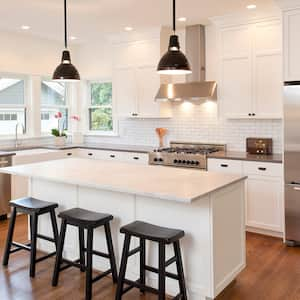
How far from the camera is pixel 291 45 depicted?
4059 millimetres

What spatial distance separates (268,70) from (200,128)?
1398mm

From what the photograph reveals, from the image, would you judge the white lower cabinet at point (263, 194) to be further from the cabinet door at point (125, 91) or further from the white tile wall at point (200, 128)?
the cabinet door at point (125, 91)

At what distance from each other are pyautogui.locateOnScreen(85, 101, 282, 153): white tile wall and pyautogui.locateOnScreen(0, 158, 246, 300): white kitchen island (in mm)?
1982

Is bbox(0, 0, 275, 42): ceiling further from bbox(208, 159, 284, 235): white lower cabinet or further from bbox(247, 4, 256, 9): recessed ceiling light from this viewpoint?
bbox(208, 159, 284, 235): white lower cabinet

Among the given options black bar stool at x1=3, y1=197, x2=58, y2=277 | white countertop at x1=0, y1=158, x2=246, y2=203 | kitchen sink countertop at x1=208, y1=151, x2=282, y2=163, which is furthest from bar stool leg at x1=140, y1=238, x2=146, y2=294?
kitchen sink countertop at x1=208, y1=151, x2=282, y2=163

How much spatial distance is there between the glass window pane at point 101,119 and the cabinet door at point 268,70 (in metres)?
2.96

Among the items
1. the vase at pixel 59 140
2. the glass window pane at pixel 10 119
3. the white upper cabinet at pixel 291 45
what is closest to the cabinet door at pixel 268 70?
the white upper cabinet at pixel 291 45

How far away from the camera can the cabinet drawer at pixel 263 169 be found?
4.28m

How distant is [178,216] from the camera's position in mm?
2910

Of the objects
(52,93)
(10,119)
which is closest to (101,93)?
(52,93)

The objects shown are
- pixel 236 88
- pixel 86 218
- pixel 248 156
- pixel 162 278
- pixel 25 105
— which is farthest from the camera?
pixel 25 105

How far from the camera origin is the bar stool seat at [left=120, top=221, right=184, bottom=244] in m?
2.64

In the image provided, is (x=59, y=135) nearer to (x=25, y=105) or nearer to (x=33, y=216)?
(x=25, y=105)

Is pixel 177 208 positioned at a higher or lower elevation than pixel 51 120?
lower
